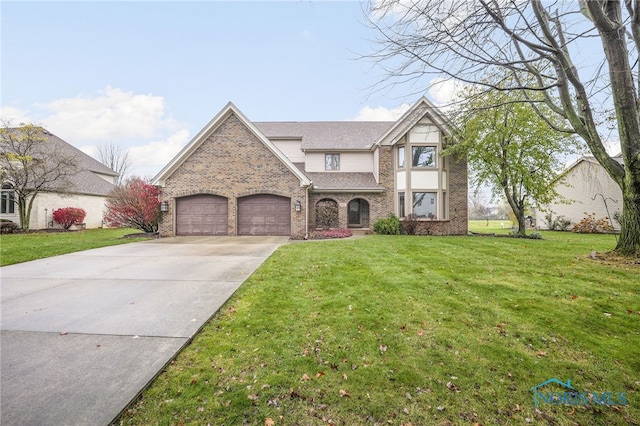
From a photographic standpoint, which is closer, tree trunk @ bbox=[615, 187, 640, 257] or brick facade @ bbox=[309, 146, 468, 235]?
tree trunk @ bbox=[615, 187, 640, 257]

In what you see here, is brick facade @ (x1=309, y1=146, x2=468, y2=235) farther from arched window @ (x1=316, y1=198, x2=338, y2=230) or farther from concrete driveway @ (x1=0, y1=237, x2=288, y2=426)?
concrete driveway @ (x1=0, y1=237, x2=288, y2=426)

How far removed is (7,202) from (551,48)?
30.5 m

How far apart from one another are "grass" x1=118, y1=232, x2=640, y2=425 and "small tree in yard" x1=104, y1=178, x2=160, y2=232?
12.2 meters

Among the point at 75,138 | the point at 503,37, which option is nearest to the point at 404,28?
the point at 503,37

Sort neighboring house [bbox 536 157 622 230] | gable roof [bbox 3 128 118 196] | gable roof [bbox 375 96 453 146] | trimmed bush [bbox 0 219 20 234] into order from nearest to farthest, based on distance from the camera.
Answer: gable roof [bbox 375 96 453 146], trimmed bush [bbox 0 219 20 234], neighboring house [bbox 536 157 622 230], gable roof [bbox 3 128 118 196]

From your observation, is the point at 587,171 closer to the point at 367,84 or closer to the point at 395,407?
the point at 367,84

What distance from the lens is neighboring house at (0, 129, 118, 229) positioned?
18984 mm

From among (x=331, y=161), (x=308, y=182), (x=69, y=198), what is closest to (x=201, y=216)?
(x=308, y=182)

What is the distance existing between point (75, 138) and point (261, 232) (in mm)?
41339

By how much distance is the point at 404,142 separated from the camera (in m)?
16.8

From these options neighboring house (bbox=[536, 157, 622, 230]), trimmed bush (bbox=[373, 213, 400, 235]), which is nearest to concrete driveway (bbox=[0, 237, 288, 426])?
trimmed bush (bbox=[373, 213, 400, 235])

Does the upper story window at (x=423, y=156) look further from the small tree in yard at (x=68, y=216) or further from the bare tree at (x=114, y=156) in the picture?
the bare tree at (x=114, y=156)

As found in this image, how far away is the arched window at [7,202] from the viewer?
1881cm

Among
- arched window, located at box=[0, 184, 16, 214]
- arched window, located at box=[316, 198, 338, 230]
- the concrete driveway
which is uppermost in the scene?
arched window, located at box=[0, 184, 16, 214]
